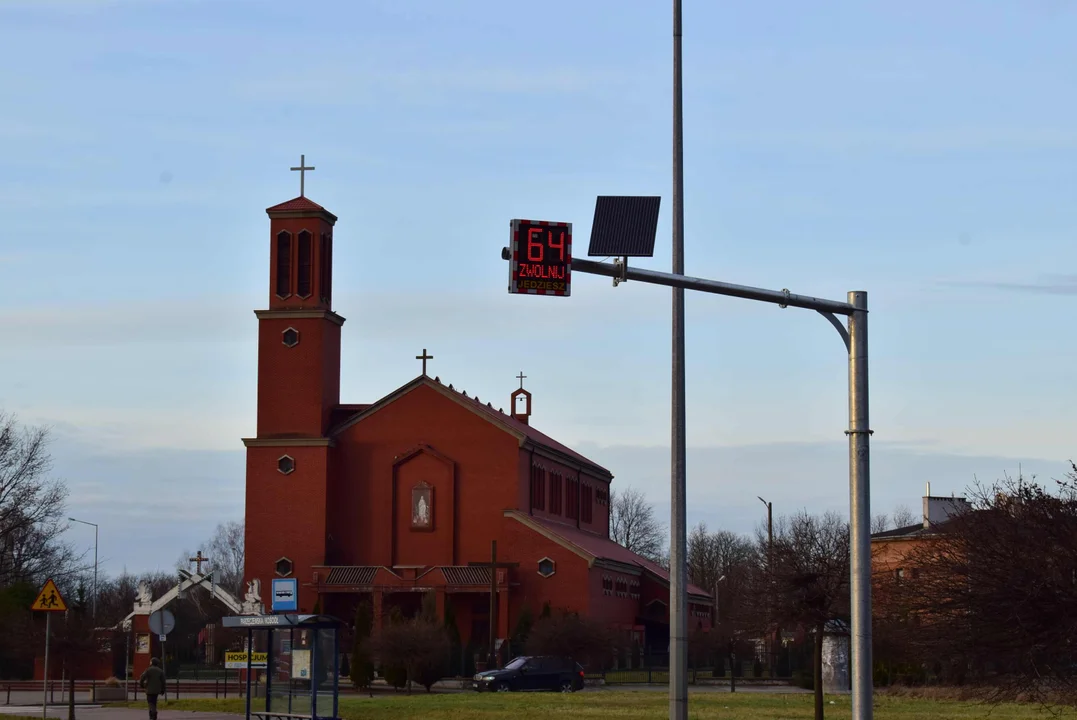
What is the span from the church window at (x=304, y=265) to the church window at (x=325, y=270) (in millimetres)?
531

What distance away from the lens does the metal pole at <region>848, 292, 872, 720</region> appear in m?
15.0

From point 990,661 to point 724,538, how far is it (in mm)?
116410

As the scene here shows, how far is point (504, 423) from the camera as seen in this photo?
68.2 metres

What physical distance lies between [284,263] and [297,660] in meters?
42.2

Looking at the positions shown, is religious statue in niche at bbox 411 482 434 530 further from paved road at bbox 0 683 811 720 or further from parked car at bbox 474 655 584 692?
parked car at bbox 474 655 584 692

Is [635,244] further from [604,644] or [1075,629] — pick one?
[604,644]

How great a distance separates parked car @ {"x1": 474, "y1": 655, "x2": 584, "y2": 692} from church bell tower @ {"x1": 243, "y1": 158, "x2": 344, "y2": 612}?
18.3m

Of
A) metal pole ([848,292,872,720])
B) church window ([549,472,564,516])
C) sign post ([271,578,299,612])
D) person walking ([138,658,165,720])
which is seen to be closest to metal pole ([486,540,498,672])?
church window ([549,472,564,516])

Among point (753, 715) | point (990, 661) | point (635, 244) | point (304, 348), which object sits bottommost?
point (753, 715)

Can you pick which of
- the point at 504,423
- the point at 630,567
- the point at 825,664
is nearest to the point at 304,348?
the point at 504,423

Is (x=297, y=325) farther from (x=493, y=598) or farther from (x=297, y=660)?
(x=297, y=660)

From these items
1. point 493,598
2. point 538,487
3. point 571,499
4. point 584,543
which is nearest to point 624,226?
point 493,598

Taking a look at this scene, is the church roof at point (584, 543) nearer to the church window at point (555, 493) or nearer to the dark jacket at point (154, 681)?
the church window at point (555, 493)

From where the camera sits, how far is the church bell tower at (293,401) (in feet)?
218
